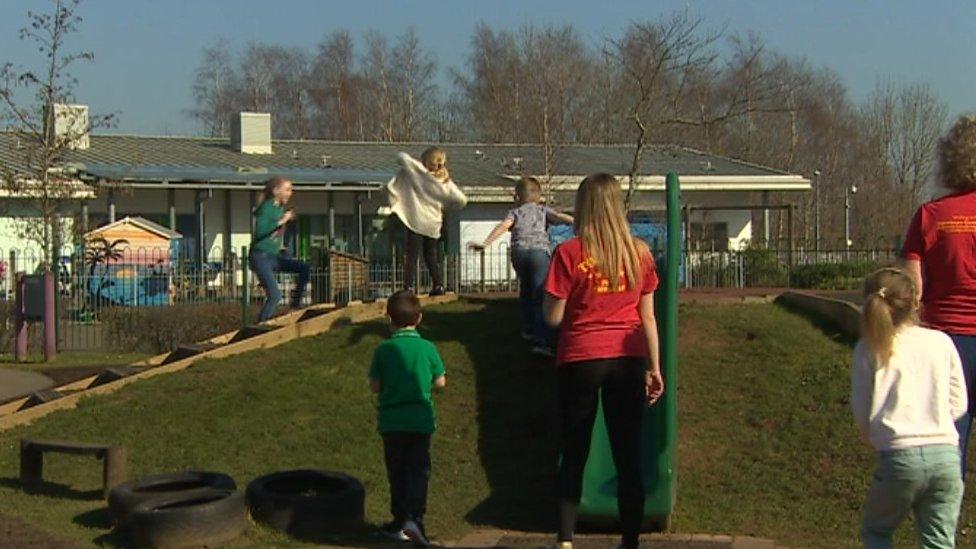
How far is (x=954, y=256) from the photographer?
18.6ft

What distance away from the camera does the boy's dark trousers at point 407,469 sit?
7043 millimetres

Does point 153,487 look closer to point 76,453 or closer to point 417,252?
point 76,453

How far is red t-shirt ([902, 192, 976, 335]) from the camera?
224 inches

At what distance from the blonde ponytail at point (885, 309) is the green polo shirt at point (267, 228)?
8.44 metres

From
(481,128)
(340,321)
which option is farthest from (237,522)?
(481,128)

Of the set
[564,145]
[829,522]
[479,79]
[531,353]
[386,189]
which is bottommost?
[829,522]

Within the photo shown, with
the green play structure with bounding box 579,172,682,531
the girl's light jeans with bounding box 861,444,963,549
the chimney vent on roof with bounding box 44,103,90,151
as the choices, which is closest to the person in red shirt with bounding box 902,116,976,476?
the girl's light jeans with bounding box 861,444,963,549

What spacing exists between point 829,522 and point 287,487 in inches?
132

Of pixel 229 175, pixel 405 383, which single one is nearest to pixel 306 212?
pixel 229 175

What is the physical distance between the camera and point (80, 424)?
10.4 m

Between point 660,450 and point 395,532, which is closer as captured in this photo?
point 395,532

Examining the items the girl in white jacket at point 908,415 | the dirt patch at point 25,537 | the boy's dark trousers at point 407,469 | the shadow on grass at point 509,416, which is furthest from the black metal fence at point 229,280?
the girl in white jacket at point 908,415

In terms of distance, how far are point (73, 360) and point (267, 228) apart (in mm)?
6739

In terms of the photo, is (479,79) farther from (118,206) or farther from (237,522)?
(237,522)
